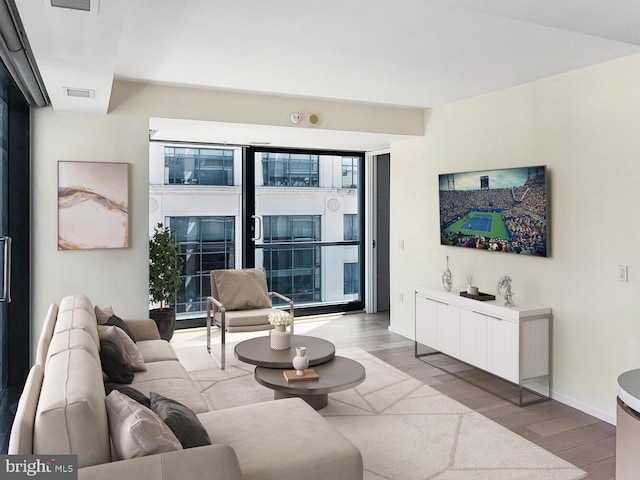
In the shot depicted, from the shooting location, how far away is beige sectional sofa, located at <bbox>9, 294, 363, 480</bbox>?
5.44 ft

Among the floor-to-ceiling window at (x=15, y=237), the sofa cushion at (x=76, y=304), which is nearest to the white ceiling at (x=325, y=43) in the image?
the floor-to-ceiling window at (x=15, y=237)

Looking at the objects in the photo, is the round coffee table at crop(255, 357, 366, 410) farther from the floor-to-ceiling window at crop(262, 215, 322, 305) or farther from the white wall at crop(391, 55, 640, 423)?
the floor-to-ceiling window at crop(262, 215, 322, 305)

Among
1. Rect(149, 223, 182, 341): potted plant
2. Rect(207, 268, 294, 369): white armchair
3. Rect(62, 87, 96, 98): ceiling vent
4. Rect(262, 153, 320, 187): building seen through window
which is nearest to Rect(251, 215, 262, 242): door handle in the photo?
Rect(262, 153, 320, 187): building seen through window

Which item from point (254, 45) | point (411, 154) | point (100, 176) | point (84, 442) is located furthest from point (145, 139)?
point (84, 442)

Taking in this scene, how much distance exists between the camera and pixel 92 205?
172 inches

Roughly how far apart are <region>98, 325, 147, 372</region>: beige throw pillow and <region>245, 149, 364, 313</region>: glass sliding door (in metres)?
3.20

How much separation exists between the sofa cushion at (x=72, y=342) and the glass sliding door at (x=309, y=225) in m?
3.87

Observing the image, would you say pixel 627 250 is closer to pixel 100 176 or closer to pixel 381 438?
pixel 381 438

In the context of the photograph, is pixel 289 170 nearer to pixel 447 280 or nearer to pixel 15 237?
pixel 447 280

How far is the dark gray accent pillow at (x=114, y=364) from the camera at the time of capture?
2.97 metres

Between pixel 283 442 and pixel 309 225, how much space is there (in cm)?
477

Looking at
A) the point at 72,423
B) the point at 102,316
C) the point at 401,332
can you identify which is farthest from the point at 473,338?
the point at 72,423

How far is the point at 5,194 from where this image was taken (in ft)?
13.3

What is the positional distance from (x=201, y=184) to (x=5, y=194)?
8.00ft
